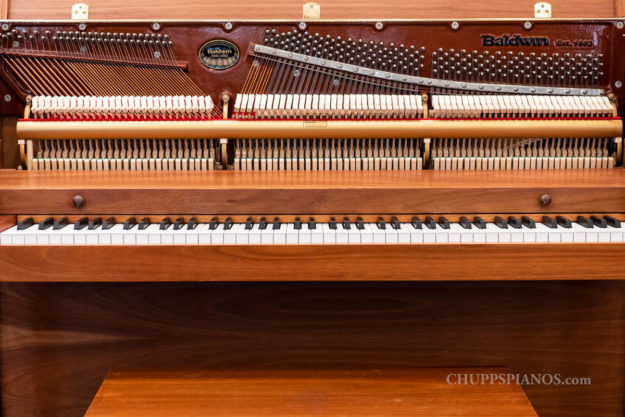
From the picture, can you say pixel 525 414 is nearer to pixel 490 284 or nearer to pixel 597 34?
pixel 490 284

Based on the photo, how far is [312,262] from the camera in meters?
1.61

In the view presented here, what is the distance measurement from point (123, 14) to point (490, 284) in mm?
2035

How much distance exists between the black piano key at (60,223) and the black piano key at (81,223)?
0.04 meters

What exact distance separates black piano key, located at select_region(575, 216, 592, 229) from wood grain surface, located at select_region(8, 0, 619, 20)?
3.67 feet

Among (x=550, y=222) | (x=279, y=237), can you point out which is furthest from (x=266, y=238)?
(x=550, y=222)

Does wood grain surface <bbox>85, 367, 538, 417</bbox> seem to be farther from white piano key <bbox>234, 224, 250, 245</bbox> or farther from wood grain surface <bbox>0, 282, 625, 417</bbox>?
white piano key <bbox>234, 224, 250, 245</bbox>

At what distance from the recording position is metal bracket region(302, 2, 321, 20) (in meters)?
2.30

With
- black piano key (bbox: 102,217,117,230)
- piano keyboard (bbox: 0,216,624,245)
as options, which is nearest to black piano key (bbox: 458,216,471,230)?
piano keyboard (bbox: 0,216,624,245)

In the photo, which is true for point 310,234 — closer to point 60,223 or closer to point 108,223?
point 108,223

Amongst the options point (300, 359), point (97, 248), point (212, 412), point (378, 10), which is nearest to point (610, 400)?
point (300, 359)

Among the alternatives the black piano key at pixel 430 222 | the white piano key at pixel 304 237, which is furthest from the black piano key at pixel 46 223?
the black piano key at pixel 430 222

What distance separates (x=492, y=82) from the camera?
2.28 m

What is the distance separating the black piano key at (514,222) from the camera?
1654 mm

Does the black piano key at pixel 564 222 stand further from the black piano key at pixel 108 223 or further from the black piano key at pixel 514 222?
the black piano key at pixel 108 223
